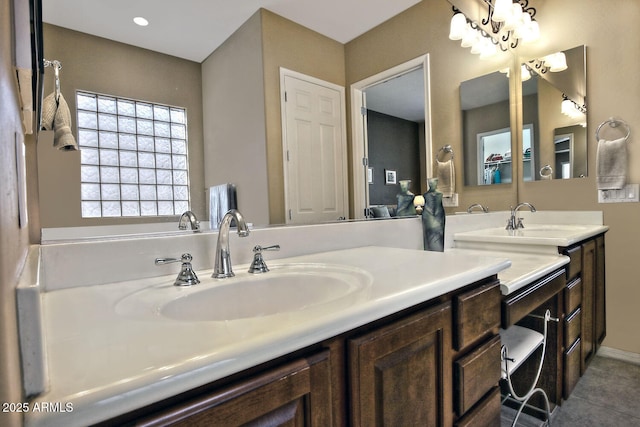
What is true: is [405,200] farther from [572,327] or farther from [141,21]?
[141,21]

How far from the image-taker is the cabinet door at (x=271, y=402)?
396 millimetres

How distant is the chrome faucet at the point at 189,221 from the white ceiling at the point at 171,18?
459 mm

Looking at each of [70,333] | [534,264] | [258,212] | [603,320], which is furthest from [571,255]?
[70,333]

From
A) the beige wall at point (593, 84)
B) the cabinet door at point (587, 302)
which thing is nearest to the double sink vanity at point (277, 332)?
the cabinet door at point (587, 302)

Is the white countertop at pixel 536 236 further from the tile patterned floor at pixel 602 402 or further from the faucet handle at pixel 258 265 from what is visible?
the faucet handle at pixel 258 265

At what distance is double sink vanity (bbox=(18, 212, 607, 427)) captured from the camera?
361mm

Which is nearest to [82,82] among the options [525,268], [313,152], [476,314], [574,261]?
[313,152]

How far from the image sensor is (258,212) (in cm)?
113

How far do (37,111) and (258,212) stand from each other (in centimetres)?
62

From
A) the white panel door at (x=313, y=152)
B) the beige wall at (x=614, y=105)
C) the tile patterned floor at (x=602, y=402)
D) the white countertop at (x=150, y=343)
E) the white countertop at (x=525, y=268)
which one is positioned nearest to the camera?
the white countertop at (x=150, y=343)

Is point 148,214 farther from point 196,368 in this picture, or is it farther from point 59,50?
point 196,368

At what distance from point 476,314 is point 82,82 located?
1171 millimetres

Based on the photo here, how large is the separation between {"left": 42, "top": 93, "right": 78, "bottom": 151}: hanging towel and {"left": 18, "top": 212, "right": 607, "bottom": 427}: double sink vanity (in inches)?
9.6

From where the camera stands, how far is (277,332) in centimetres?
46
